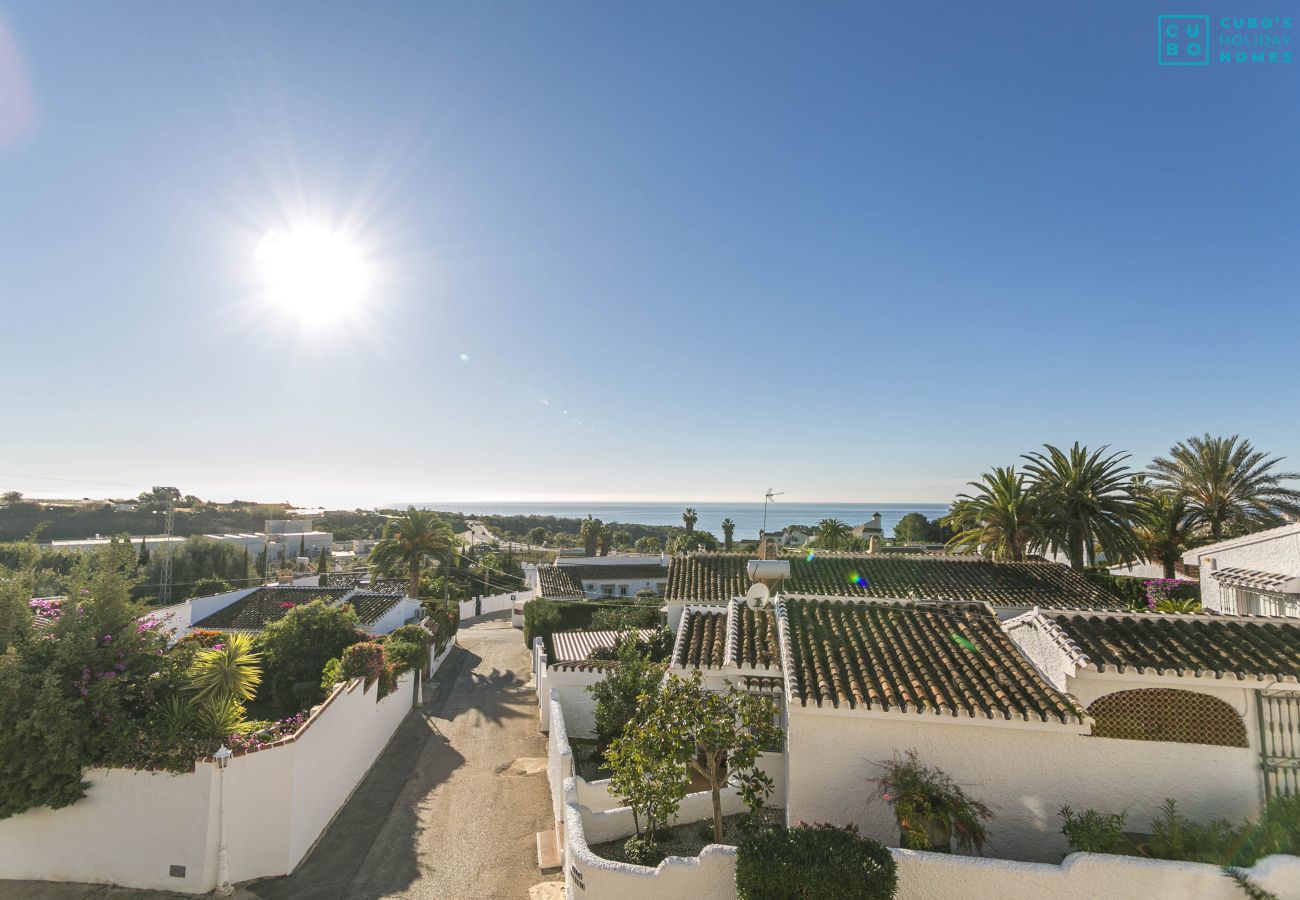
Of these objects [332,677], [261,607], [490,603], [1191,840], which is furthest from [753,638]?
[490,603]

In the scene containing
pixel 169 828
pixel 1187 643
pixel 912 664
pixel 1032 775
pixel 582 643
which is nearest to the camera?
pixel 1032 775

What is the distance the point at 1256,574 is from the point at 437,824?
21.5m

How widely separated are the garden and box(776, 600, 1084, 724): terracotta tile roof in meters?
11.6

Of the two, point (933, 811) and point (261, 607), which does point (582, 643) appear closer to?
point (933, 811)

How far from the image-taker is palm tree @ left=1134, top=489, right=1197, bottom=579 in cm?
2720

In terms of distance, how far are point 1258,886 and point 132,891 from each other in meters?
18.9

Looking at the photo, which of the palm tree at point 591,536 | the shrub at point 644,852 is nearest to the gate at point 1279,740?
the shrub at point 644,852

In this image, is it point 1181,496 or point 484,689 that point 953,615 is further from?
point 1181,496

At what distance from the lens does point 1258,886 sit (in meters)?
7.40

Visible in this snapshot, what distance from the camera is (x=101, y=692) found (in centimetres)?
1134

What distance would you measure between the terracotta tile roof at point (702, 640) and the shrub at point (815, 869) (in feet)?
14.3

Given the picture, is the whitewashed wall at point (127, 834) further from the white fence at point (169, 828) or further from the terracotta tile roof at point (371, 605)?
the terracotta tile roof at point (371, 605)

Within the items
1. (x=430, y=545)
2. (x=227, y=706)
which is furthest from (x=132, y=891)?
(x=430, y=545)

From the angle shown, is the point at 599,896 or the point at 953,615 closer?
the point at 599,896
